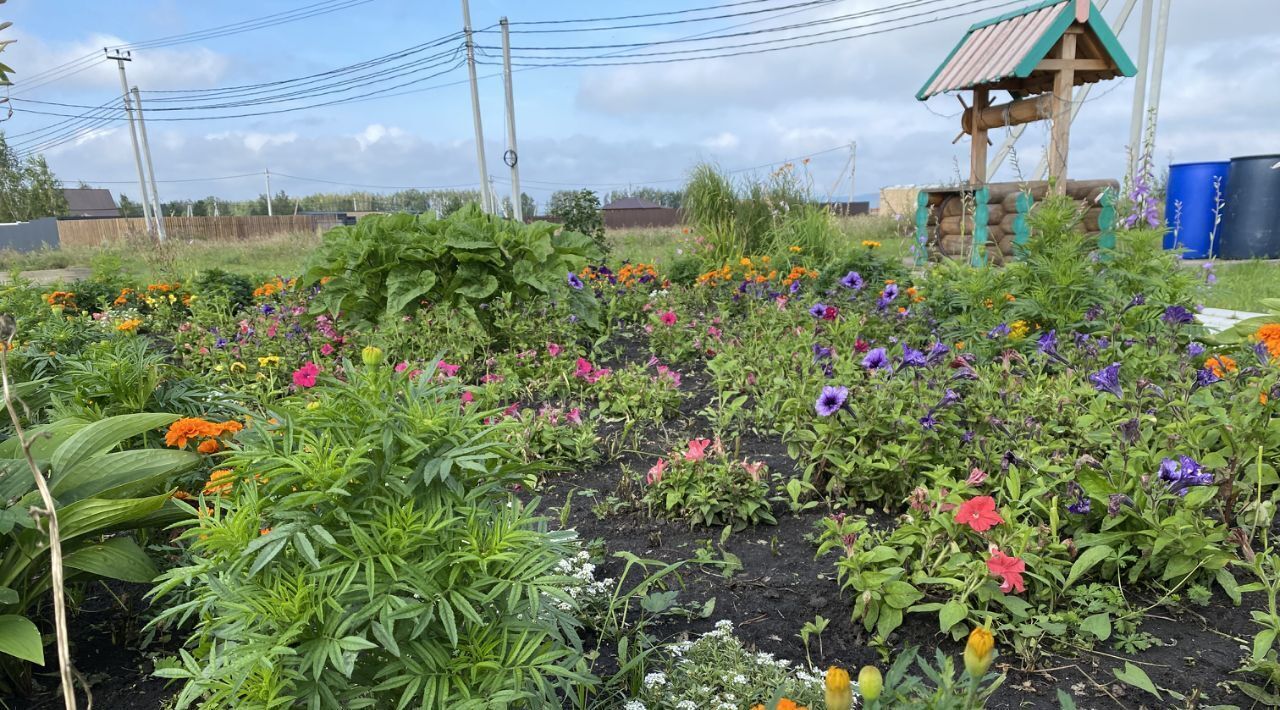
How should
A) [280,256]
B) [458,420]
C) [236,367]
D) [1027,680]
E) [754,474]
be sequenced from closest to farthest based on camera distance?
1. [458,420]
2. [1027,680]
3. [754,474]
4. [236,367]
5. [280,256]

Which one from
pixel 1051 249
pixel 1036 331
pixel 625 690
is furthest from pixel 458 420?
pixel 1051 249

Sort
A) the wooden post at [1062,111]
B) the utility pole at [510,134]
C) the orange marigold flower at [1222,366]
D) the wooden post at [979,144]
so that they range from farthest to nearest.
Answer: the utility pole at [510,134] < the wooden post at [979,144] < the wooden post at [1062,111] < the orange marigold flower at [1222,366]

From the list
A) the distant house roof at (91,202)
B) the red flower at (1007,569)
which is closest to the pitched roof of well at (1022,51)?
the red flower at (1007,569)

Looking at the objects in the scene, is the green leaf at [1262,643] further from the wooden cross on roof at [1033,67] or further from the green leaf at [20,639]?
the wooden cross on roof at [1033,67]

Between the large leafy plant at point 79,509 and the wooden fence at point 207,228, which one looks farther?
the wooden fence at point 207,228

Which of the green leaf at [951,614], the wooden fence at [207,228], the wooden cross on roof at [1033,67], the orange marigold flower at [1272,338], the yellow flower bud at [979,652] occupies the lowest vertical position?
the green leaf at [951,614]

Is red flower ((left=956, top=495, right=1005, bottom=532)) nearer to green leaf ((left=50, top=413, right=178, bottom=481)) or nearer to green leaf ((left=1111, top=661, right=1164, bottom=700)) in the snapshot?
green leaf ((left=1111, top=661, right=1164, bottom=700))

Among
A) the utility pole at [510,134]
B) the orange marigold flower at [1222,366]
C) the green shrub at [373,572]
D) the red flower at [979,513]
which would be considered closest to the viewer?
the green shrub at [373,572]

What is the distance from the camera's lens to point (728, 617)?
1.97m

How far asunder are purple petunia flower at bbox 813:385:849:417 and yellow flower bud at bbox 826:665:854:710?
4.87ft

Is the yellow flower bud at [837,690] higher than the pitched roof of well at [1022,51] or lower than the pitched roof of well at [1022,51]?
lower

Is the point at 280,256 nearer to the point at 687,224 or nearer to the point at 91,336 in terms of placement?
the point at 687,224

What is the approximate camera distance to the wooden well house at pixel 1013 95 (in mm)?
6906

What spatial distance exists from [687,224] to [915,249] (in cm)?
291
